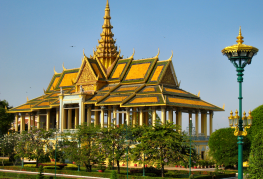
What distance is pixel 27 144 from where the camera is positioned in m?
49.1

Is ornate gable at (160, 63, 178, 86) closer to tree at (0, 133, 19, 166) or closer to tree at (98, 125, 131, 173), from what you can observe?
tree at (98, 125, 131, 173)

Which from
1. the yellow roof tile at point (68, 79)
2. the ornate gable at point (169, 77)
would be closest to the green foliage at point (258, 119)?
the ornate gable at point (169, 77)

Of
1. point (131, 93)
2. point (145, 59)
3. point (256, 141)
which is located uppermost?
point (145, 59)

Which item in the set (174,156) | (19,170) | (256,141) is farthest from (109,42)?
(256,141)

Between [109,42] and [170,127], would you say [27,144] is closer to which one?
[170,127]

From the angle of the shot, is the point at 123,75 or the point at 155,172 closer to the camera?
the point at 155,172

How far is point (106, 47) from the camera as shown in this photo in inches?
2601

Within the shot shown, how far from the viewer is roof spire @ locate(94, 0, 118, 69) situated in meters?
65.6

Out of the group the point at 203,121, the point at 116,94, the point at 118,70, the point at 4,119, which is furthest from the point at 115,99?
the point at 4,119

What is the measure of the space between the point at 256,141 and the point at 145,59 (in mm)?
37276

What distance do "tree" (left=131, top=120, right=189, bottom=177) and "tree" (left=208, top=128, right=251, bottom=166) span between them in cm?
616

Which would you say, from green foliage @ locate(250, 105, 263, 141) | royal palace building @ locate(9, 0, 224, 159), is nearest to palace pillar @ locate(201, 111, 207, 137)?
royal palace building @ locate(9, 0, 224, 159)

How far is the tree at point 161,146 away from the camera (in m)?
37.0

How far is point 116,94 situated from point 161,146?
67.3 feet
